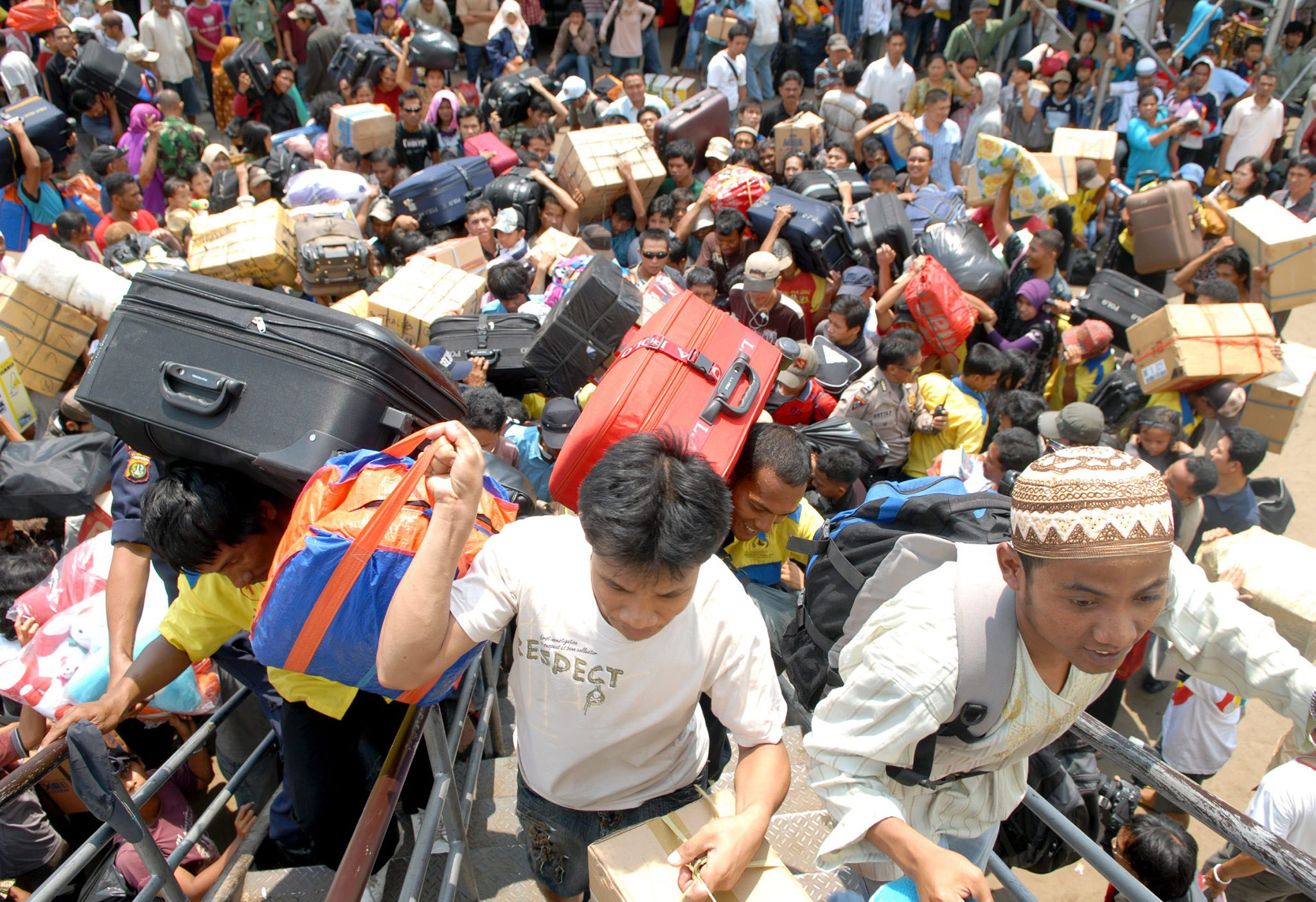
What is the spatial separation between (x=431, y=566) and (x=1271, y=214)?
758 cm

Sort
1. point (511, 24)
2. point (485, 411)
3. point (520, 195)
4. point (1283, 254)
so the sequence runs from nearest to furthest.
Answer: point (485, 411) → point (1283, 254) → point (520, 195) → point (511, 24)

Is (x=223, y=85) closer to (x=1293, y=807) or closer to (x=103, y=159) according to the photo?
(x=103, y=159)

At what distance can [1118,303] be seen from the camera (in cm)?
617

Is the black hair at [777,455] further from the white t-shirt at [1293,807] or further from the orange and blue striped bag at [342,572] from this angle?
the white t-shirt at [1293,807]

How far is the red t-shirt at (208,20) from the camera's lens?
11047 millimetres

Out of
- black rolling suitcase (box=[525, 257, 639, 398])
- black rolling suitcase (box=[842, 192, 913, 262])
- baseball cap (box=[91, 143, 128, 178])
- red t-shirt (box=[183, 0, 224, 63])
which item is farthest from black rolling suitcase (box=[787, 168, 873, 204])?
red t-shirt (box=[183, 0, 224, 63])

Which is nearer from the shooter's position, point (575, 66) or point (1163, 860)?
point (1163, 860)

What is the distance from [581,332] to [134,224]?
15.7ft

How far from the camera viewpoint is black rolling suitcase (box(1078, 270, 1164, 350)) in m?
6.08

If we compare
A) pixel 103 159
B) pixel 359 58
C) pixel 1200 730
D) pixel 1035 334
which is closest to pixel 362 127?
pixel 359 58

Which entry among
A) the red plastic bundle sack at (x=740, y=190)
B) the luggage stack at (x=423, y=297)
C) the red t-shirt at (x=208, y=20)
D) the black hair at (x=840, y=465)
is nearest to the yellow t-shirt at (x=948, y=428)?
the black hair at (x=840, y=465)

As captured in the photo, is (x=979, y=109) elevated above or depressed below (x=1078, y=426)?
below

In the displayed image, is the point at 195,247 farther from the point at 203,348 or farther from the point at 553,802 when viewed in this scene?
the point at 553,802

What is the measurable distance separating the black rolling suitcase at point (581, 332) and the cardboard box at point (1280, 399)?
4106 millimetres
